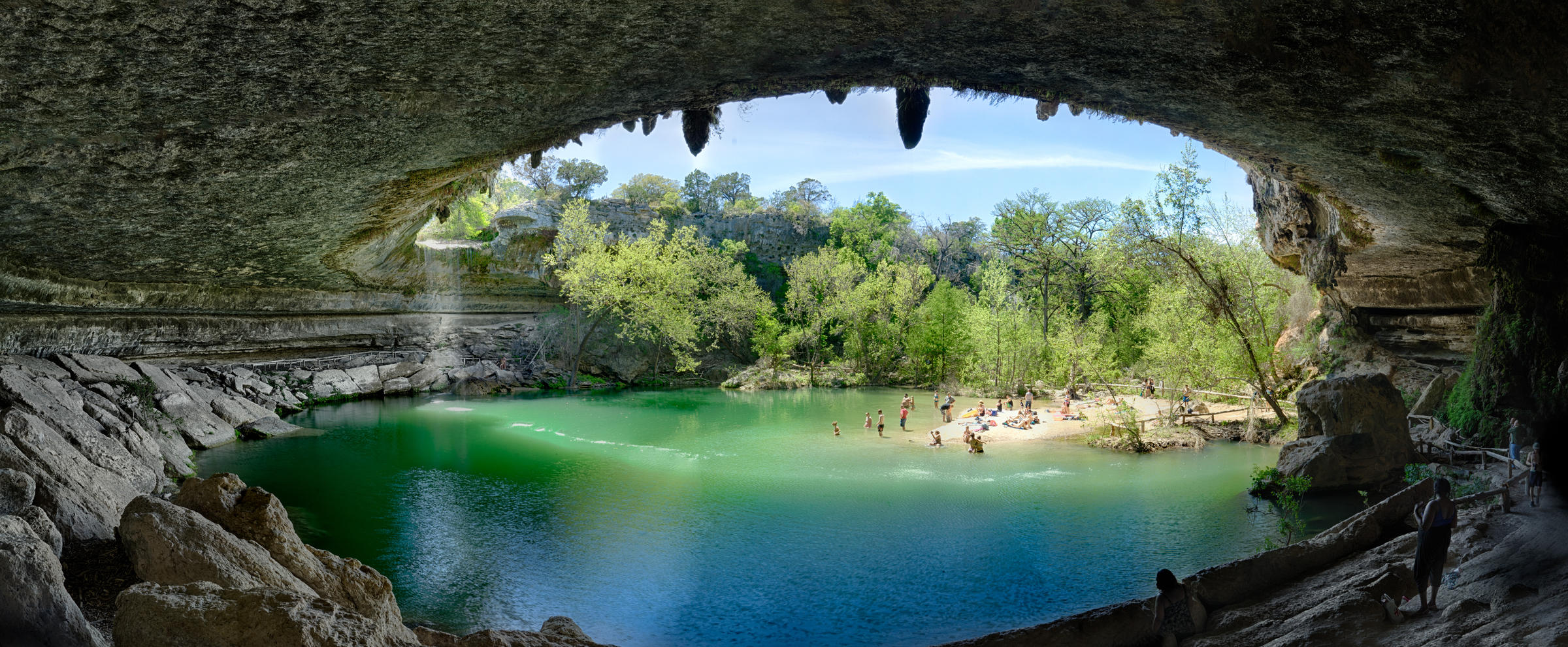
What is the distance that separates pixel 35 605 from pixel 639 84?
213 inches

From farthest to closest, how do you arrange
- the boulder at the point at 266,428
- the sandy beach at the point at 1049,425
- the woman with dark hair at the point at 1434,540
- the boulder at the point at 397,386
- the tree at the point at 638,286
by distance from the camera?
the tree at the point at 638,286
the boulder at the point at 397,386
the sandy beach at the point at 1049,425
the boulder at the point at 266,428
the woman with dark hair at the point at 1434,540

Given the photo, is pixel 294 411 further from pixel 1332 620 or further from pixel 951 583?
pixel 1332 620

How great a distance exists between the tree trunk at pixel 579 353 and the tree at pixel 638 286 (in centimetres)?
5

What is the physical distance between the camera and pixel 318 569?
7020 millimetres

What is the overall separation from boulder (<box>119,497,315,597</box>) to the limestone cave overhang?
3045mm

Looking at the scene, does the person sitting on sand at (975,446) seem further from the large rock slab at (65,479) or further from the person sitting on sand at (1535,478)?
the large rock slab at (65,479)

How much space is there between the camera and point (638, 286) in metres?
37.5

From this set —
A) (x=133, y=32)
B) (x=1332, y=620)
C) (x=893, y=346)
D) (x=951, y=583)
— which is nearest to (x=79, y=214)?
(x=133, y=32)

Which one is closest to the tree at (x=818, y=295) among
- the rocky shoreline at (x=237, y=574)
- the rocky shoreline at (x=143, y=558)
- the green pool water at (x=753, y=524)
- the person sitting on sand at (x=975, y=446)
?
the green pool water at (x=753, y=524)

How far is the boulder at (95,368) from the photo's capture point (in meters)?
16.7

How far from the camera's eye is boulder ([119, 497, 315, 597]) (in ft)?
20.6

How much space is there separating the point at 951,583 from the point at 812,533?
3.10 meters

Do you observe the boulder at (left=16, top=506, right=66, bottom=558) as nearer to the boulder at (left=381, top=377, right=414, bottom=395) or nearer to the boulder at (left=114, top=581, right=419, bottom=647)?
the boulder at (left=114, top=581, right=419, bottom=647)

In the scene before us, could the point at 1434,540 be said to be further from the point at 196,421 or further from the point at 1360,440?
the point at 196,421
